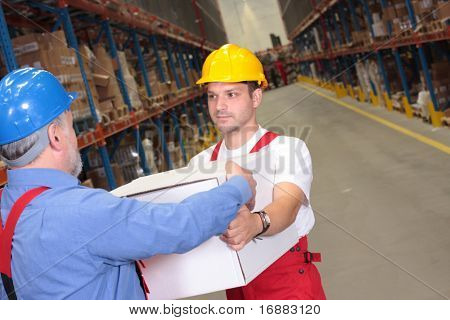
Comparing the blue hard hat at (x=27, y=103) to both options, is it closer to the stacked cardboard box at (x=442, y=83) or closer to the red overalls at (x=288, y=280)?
the red overalls at (x=288, y=280)

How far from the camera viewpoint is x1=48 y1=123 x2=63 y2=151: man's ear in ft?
5.25

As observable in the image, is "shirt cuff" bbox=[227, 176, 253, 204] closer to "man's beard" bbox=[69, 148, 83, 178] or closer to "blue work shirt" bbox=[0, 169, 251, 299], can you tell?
"blue work shirt" bbox=[0, 169, 251, 299]

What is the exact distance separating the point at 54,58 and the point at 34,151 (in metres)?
3.85

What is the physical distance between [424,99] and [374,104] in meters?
4.27

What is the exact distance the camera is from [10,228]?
4.88 feet

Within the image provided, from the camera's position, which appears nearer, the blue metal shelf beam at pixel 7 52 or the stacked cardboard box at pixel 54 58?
the blue metal shelf beam at pixel 7 52

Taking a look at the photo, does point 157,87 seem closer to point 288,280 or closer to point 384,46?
point 384,46

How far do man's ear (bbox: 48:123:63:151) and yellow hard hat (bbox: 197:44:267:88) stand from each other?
1.01m

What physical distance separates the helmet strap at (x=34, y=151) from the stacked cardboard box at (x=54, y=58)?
12.3 feet

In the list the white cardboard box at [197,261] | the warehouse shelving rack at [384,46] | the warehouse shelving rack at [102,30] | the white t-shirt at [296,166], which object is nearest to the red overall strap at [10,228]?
the white cardboard box at [197,261]

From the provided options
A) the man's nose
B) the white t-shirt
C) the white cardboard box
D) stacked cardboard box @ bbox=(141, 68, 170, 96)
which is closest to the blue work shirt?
the white cardboard box

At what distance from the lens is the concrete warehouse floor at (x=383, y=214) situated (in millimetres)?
4086
